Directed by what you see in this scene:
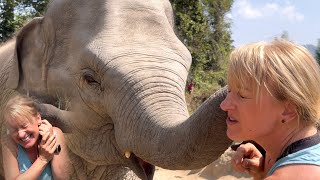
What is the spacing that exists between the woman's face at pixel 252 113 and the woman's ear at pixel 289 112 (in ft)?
0.04

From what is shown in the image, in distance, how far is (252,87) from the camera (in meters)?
1.61

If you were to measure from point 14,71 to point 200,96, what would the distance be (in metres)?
15.5

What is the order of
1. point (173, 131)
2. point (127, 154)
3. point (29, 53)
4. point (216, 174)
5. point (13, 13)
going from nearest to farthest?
1. point (173, 131)
2. point (127, 154)
3. point (29, 53)
4. point (216, 174)
5. point (13, 13)

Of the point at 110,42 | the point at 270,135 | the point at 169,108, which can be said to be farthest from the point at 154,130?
the point at 270,135

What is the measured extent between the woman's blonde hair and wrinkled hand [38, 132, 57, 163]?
1.81 m

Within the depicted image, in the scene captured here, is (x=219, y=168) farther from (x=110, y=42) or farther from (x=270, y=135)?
(x=270, y=135)

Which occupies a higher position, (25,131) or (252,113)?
(252,113)

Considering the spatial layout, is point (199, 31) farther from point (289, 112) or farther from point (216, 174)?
point (289, 112)

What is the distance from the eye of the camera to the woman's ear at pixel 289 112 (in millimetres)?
1581

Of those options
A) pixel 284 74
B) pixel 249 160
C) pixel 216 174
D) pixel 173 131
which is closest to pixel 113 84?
pixel 173 131

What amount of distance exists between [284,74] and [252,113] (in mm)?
165

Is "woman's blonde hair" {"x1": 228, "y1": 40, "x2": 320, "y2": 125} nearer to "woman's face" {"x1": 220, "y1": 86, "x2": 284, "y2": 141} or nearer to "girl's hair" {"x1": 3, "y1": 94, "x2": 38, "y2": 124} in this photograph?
"woman's face" {"x1": 220, "y1": 86, "x2": 284, "y2": 141}

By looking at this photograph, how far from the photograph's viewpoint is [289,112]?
160cm

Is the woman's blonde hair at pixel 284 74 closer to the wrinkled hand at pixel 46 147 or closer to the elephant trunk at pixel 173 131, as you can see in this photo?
the elephant trunk at pixel 173 131
